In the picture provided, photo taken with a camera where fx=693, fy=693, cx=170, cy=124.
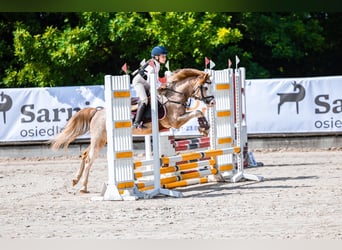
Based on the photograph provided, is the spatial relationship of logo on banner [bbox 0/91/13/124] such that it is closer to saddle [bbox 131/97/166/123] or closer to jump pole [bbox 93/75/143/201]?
saddle [bbox 131/97/166/123]

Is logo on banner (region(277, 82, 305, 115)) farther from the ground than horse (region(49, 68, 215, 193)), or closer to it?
farther from the ground

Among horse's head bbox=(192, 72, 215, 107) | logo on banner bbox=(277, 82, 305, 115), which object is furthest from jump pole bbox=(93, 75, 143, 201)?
logo on banner bbox=(277, 82, 305, 115)

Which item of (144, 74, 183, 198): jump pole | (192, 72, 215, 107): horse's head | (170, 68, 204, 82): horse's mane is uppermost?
(170, 68, 204, 82): horse's mane

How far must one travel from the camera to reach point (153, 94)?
9.03 metres

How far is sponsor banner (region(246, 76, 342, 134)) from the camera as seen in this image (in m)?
16.4

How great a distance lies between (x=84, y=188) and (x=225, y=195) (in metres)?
2.07

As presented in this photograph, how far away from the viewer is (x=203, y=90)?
10320 millimetres

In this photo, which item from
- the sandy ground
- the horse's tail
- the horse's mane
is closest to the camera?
the sandy ground

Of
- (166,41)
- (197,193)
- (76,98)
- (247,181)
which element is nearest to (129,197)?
(197,193)

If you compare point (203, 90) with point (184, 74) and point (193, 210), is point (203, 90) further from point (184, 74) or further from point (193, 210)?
point (193, 210)

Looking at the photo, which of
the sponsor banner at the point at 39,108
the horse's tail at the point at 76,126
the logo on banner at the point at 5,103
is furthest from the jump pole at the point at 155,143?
the logo on banner at the point at 5,103

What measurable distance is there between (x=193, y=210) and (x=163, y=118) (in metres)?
2.61

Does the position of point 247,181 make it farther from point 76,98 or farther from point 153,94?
point 76,98

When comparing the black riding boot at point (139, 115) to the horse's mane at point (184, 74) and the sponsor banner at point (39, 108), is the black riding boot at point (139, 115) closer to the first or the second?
the horse's mane at point (184, 74)
